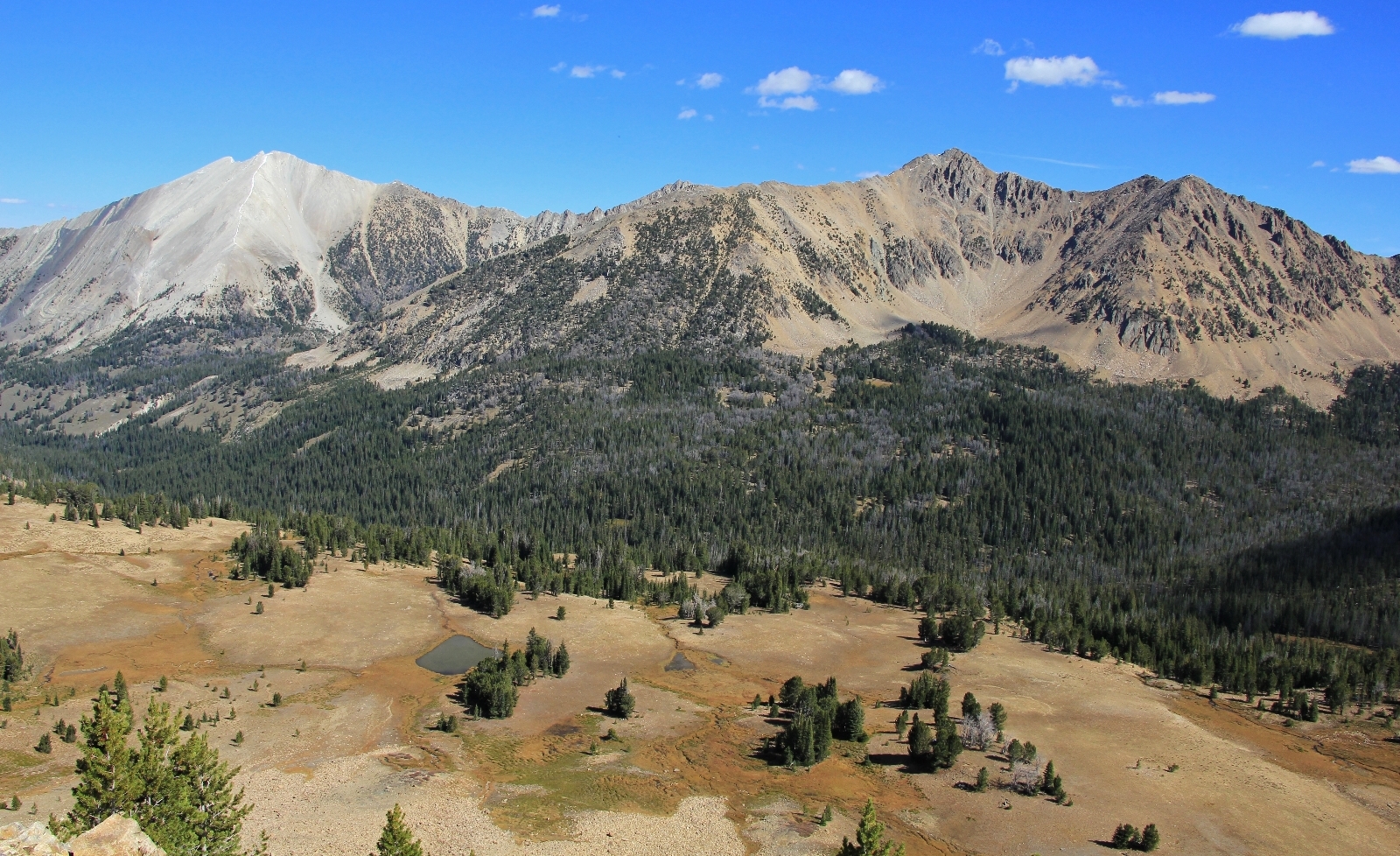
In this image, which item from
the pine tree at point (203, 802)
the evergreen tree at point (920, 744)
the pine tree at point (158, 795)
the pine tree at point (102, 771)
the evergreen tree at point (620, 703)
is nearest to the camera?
the pine tree at point (102, 771)

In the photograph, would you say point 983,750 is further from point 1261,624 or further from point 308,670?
point 1261,624

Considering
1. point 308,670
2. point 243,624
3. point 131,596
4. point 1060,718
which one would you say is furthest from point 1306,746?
point 131,596

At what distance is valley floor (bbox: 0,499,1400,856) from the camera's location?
63.0 meters

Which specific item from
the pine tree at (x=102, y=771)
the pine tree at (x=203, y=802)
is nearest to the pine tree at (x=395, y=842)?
the pine tree at (x=203, y=802)

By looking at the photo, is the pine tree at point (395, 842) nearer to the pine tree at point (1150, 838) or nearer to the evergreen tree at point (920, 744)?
the evergreen tree at point (920, 744)

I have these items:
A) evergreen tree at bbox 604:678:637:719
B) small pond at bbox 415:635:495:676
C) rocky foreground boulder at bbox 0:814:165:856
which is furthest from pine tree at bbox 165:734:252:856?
small pond at bbox 415:635:495:676

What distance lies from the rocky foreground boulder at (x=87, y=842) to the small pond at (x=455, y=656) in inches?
2518

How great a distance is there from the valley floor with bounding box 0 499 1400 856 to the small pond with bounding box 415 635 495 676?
187cm

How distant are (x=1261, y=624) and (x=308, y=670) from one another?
5750 inches

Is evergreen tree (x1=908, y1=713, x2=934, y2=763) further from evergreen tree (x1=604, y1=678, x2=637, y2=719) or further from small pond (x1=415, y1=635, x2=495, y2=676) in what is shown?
small pond (x1=415, y1=635, x2=495, y2=676)

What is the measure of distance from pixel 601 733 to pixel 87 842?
53723mm

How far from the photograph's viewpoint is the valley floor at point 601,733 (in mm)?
63000

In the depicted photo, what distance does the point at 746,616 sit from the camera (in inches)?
5187

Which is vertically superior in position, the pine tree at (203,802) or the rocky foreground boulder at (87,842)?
the rocky foreground boulder at (87,842)
